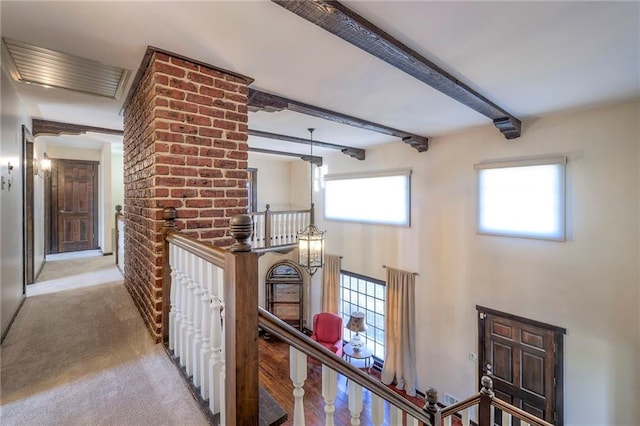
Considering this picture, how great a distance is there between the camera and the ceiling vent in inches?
77.7

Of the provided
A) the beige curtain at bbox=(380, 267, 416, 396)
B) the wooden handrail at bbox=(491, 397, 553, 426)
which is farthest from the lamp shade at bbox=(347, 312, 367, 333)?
the wooden handrail at bbox=(491, 397, 553, 426)

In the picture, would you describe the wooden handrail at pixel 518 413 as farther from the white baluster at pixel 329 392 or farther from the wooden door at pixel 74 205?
the wooden door at pixel 74 205

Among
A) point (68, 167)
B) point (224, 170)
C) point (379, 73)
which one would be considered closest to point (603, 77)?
point (379, 73)

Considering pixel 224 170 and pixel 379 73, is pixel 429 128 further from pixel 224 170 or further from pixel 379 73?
pixel 224 170

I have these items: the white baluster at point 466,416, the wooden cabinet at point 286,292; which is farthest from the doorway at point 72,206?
the white baluster at point 466,416

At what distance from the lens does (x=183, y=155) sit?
193cm

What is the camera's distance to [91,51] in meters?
1.86

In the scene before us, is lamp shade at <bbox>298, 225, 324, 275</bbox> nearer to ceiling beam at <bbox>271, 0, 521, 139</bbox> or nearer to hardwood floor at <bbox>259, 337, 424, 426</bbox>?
hardwood floor at <bbox>259, 337, 424, 426</bbox>

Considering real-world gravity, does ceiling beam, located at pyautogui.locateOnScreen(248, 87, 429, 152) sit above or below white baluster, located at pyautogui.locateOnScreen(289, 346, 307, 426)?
above

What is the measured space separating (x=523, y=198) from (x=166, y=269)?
4.05 m

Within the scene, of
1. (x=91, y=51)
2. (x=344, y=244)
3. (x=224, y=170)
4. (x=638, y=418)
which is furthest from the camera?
(x=344, y=244)

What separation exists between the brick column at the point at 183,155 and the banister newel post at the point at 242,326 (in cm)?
112

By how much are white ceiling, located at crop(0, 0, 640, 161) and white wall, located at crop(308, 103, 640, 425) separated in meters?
0.60

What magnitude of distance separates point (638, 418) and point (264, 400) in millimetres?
4074
